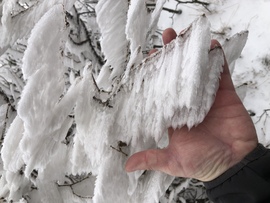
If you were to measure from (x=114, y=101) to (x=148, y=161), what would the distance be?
214 millimetres

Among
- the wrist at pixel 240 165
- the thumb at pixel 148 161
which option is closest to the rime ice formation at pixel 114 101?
the thumb at pixel 148 161

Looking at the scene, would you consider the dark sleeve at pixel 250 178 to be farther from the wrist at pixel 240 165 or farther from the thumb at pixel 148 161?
the thumb at pixel 148 161

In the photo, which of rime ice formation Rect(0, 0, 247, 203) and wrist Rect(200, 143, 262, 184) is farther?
wrist Rect(200, 143, 262, 184)

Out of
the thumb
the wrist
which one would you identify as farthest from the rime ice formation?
the wrist

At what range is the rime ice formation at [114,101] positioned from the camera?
86 centimetres

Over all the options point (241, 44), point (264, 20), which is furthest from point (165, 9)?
point (241, 44)

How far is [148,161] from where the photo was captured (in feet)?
3.63

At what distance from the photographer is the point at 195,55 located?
81 cm

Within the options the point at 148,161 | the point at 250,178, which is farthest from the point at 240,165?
the point at 148,161

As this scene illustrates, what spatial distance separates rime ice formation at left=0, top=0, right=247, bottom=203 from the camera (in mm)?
864

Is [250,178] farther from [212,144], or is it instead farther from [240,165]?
[212,144]

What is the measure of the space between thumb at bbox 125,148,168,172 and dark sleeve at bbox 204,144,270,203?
206 millimetres

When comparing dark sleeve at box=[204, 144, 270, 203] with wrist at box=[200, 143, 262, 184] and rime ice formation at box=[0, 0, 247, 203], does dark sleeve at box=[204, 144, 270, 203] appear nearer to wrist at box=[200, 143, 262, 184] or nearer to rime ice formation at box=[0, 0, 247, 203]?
A: wrist at box=[200, 143, 262, 184]

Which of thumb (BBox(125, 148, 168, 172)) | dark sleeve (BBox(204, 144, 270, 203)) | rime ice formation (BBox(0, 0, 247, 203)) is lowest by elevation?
dark sleeve (BBox(204, 144, 270, 203))
